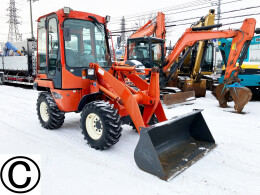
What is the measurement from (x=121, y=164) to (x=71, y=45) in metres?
2.61

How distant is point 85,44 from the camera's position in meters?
4.61

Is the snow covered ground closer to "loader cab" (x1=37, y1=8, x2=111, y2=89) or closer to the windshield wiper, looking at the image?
"loader cab" (x1=37, y1=8, x2=111, y2=89)

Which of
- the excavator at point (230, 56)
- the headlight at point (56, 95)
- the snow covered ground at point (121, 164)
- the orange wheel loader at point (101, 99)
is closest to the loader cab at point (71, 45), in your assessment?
the orange wheel loader at point (101, 99)

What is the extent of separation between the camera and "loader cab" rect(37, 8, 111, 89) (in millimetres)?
4363

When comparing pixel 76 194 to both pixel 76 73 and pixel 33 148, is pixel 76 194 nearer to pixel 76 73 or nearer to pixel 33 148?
pixel 33 148

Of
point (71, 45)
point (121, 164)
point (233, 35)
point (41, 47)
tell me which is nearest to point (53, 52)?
point (71, 45)

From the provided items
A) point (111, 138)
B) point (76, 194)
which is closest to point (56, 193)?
point (76, 194)

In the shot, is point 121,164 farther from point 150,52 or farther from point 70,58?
point 150,52

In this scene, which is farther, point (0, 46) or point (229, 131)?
point (0, 46)

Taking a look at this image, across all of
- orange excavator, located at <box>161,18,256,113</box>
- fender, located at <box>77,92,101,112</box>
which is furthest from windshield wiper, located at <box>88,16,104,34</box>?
orange excavator, located at <box>161,18,256,113</box>

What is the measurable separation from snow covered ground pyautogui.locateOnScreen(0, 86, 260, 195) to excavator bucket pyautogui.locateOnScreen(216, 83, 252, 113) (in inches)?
53.3

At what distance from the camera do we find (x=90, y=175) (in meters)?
3.05

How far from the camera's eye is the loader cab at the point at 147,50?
29.2 ft

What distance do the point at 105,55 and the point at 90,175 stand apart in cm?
277
